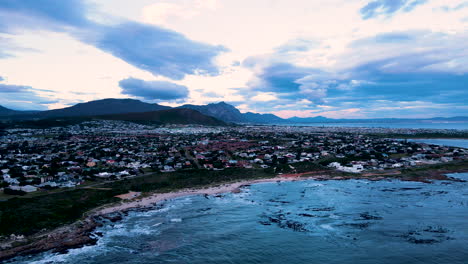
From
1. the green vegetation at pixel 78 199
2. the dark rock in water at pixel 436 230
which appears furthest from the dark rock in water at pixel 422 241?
the green vegetation at pixel 78 199

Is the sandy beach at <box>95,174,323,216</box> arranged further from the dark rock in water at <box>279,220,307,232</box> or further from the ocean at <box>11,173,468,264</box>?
the dark rock in water at <box>279,220,307,232</box>

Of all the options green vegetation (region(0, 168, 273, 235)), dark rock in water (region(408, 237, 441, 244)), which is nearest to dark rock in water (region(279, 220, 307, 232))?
dark rock in water (region(408, 237, 441, 244))

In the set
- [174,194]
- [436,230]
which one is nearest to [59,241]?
[174,194]

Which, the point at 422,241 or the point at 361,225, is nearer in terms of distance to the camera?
the point at 422,241

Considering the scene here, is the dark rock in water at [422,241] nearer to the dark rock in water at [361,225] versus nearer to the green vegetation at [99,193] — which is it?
the dark rock in water at [361,225]

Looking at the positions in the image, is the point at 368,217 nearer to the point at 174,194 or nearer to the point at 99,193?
the point at 174,194

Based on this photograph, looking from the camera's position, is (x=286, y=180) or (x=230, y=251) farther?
(x=286, y=180)

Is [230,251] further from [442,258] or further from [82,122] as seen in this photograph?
[82,122]

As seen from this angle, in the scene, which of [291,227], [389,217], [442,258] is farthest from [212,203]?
[442,258]
